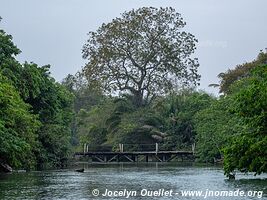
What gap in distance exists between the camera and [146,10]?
224 ft

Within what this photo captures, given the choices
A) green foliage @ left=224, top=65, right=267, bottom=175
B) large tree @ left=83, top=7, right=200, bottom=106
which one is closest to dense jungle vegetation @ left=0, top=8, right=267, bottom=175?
large tree @ left=83, top=7, right=200, bottom=106

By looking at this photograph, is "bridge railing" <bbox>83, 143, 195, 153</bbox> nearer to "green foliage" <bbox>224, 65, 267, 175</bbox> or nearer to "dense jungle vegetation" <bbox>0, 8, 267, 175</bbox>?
"dense jungle vegetation" <bbox>0, 8, 267, 175</bbox>

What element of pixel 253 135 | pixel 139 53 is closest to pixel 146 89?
pixel 139 53

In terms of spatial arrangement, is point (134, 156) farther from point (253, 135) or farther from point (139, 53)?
point (253, 135)

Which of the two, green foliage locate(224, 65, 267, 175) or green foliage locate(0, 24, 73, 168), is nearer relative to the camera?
green foliage locate(224, 65, 267, 175)

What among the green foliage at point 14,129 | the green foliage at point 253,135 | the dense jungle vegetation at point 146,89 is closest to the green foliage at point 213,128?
the dense jungle vegetation at point 146,89

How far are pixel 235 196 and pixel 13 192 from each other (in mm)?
8565

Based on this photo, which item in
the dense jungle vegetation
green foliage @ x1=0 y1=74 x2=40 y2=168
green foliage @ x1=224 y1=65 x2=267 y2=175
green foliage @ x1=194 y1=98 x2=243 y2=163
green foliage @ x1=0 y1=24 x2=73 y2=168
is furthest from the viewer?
the dense jungle vegetation

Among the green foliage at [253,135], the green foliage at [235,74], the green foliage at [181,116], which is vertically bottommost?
the green foliage at [253,135]

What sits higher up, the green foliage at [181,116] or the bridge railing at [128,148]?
the green foliage at [181,116]

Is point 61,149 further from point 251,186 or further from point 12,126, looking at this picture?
point 251,186

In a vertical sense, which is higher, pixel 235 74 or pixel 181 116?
pixel 235 74

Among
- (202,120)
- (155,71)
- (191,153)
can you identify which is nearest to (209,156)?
(202,120)

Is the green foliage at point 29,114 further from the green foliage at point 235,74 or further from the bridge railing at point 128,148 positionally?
the green foliage at point 235,74
